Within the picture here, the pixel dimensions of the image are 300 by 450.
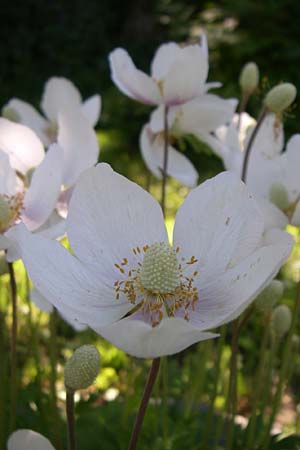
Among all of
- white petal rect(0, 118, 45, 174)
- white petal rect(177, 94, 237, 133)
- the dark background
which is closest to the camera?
white petal rect(0, 118, 45, 174)

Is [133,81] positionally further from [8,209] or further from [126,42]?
[126,42]

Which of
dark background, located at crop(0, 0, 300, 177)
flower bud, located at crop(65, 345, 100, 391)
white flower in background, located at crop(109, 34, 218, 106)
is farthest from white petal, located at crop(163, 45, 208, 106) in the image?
dark background, located at crop(0, 0, 300, 177)

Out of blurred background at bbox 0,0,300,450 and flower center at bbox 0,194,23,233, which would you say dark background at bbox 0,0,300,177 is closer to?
blurred background at bbox 0,0,300,450

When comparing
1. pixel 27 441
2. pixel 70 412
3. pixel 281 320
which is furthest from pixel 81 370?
pixel 281 320

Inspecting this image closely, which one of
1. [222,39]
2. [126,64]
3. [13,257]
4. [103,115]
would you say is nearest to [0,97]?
[103,115]

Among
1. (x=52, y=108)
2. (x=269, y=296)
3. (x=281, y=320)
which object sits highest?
(x=52, y=108)

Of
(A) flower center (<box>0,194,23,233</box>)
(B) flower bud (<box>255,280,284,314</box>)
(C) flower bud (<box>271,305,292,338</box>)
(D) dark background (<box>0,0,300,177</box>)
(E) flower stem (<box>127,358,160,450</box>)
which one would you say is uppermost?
(A) flower center (<box>0,194,23,233</box>)

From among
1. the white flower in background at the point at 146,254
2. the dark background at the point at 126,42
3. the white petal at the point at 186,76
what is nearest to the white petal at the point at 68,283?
the white flower in background at the point at 146,254

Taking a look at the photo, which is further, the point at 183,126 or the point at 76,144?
the point at 183,126
